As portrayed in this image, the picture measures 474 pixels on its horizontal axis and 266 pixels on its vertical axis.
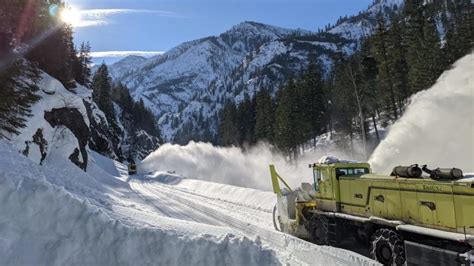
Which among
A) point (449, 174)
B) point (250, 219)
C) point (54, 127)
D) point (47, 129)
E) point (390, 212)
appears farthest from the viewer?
point (54, 127)

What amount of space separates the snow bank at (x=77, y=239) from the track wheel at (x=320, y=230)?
5241 millimetres

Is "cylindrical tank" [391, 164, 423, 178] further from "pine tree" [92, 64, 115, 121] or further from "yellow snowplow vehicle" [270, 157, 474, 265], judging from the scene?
"pine tree" [92, 64, 115, 121]

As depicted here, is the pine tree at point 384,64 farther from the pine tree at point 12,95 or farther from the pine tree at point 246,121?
the pine tree at point 12,95

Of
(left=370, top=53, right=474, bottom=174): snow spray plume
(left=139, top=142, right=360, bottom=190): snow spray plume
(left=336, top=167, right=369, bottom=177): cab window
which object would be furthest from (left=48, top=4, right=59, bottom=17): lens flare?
(left=336, top=167, right=369, bottom=177): cab window

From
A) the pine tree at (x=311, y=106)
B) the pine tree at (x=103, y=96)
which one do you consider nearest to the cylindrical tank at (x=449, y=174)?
the pine tree at (x=311, y=106)

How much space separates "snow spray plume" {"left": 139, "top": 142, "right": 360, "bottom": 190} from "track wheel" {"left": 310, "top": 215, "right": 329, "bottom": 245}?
26.6 meters

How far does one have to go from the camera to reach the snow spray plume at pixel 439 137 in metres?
28.1

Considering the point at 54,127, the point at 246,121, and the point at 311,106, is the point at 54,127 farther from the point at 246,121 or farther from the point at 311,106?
the point at 246,121

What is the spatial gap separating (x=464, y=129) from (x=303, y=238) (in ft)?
68.3

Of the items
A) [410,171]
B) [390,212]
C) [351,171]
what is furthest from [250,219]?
[410,171]

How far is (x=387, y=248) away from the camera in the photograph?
1083cm

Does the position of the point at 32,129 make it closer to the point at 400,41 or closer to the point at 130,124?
the point at 400,41

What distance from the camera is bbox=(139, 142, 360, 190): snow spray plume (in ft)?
153

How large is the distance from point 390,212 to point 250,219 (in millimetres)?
8111
